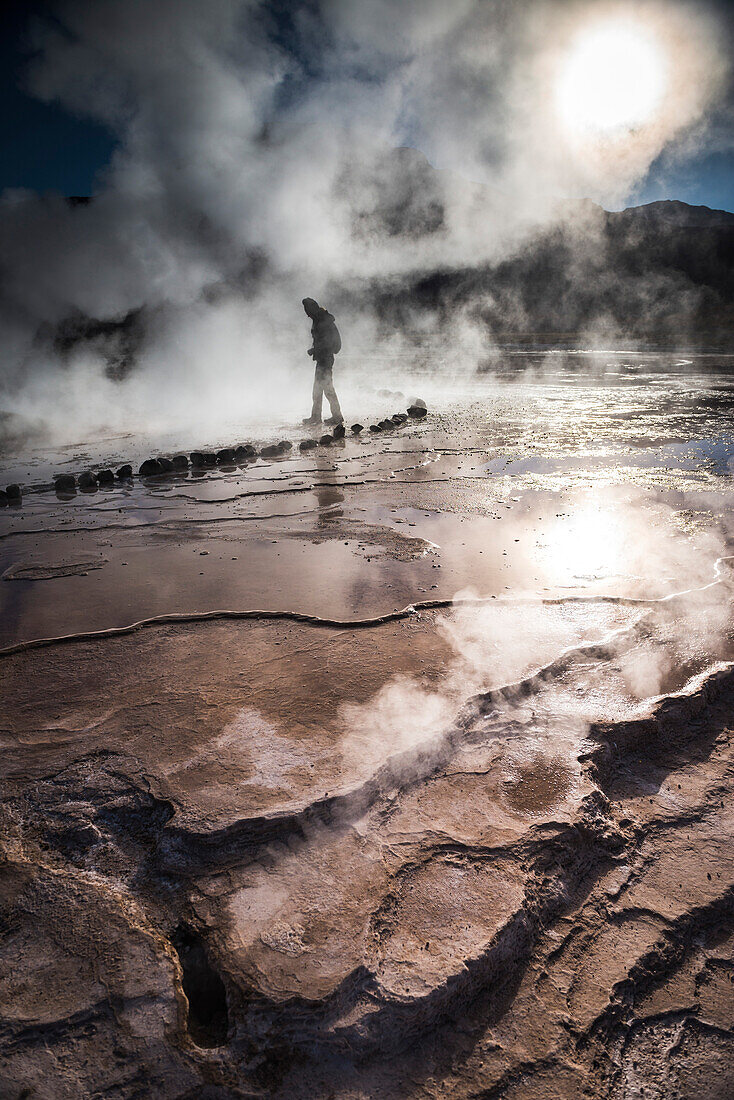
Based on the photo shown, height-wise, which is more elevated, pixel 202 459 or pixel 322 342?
Result: pixel 322 342

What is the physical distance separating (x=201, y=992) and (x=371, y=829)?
1.74ft

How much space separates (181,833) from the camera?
152 centimetres

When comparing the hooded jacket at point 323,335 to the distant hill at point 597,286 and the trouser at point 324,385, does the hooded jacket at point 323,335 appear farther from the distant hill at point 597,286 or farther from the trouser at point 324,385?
the distant hill at point 597,286

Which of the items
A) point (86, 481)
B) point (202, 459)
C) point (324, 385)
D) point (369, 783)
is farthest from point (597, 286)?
point (369, 783)

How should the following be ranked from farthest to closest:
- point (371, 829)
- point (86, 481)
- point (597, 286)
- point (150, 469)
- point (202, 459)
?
point (597, 286)
point (202, 459)
point (150, 469)
point (86, 481)
point (371, 829)

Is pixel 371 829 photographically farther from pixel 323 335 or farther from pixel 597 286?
pixel 597 286

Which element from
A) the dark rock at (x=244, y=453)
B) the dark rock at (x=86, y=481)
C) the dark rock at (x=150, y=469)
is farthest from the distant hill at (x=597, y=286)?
the dark rock at (x=86, y=481)

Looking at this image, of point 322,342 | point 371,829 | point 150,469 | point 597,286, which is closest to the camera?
point 371,829

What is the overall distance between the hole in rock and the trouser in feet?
25.6

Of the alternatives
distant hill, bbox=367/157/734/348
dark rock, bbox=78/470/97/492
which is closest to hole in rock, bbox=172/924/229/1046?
dark rock, bbox=78/470/97/492

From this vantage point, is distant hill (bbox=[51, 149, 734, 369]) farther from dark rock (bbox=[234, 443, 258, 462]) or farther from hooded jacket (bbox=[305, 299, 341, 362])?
dark rock (bbox=[234, 443, 258, 462])

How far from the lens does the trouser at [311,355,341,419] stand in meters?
8.40

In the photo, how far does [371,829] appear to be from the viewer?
154 centimetres

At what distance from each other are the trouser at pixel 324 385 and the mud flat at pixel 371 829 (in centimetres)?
573
